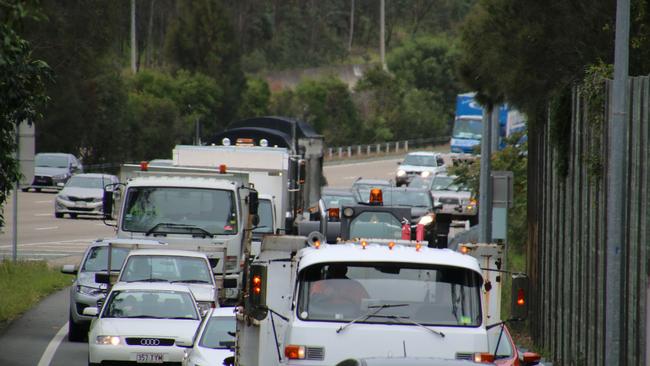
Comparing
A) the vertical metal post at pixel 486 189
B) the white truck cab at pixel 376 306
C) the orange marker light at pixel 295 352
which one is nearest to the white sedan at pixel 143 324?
the white truck cab at pixel 376 306

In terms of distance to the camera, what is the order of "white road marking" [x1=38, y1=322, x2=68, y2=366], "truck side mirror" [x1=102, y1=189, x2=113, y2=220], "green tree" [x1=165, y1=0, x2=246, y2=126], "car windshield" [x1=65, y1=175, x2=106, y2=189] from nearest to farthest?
"white road marking" [x1=38, y1=322, x2=68, y2=366] → "truck side mirror" [x1=102, y1=189, x2=113, y2=220] → "car windshield" [x1=65, y1=175, x2=106, y2=189] → "green tree" [x1=165, y1=0, x2=246, y2=126]

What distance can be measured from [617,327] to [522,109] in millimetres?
11182

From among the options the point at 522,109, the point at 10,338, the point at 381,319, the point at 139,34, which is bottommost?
the point at 10,338

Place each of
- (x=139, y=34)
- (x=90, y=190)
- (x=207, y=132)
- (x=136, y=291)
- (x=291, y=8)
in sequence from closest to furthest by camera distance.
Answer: (x=136, y=291) < (x=90, y=190) < (x=207, y=132) < (x=139, y=34) < (x=291, y=8)

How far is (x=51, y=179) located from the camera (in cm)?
5722

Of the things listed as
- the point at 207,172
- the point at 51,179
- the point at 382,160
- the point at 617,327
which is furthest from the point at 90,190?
the point at 382,160

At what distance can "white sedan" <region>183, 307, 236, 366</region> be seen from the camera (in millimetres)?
15492

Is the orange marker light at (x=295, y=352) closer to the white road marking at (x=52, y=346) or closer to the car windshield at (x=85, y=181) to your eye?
the white road marking at (x=52, y=346)

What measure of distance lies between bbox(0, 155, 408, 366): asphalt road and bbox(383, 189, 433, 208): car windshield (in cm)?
895

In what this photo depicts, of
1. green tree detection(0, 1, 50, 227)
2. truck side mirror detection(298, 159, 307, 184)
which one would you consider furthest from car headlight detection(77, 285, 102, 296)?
truck side mirror detection(298, 159, 307, 184)

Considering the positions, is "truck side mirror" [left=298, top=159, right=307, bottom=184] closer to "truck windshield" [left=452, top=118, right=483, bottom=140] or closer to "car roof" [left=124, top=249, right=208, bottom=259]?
"car roof" [left=124, top=249, right=208, bottom=259]

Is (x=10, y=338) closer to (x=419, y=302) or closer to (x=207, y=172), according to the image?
(x=207, y=172)

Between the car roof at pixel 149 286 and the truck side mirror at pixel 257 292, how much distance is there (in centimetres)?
805

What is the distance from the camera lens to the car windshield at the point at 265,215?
94.7ft
